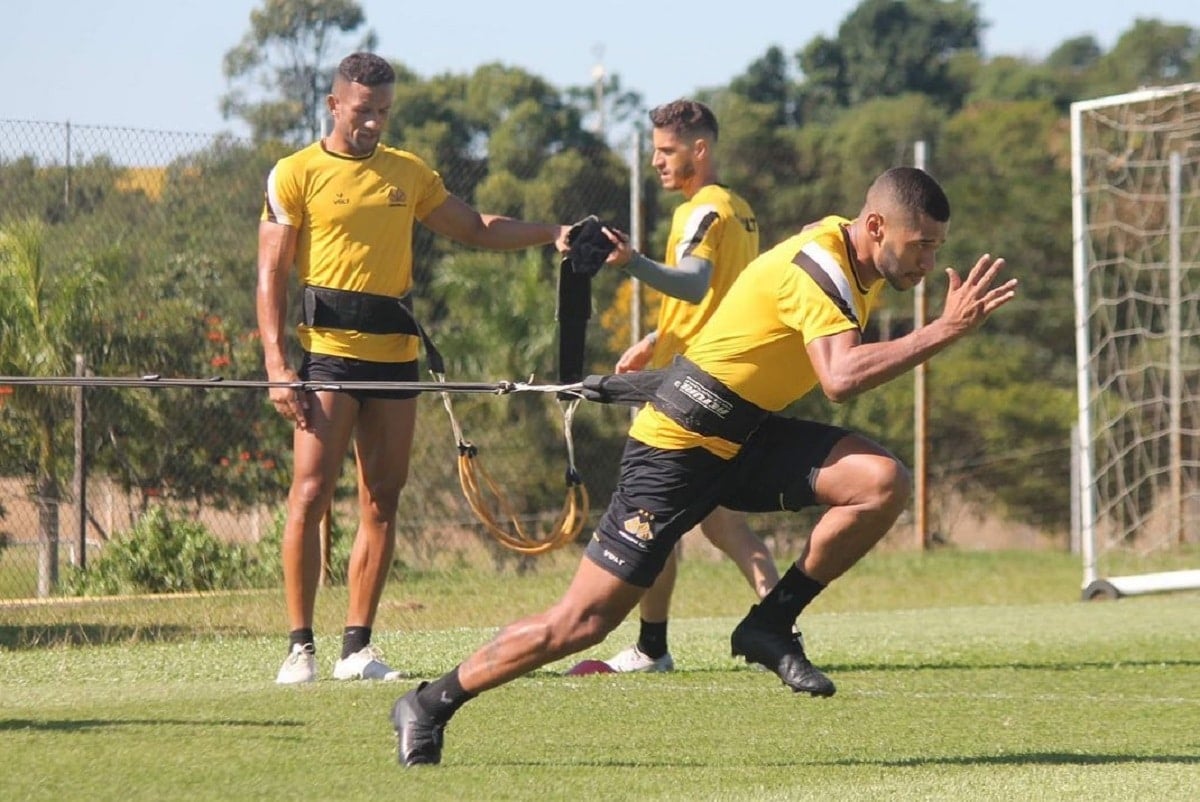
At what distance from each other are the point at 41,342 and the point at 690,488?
232 inches

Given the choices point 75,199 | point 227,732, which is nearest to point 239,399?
point 75,199

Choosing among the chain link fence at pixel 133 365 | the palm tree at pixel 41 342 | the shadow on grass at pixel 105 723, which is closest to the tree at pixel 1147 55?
the chain link fence at pixel 133 365

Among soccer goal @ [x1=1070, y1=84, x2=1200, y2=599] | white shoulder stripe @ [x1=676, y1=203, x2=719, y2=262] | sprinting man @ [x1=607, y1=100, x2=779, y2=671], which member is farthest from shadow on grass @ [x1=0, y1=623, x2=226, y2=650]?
soccer goal @ [x1=1070, y1=84, x2=1200, y2=599]

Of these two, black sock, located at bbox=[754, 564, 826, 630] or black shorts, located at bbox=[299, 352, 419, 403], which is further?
black shorts, located at bbox=[299, 352, 419, 403]

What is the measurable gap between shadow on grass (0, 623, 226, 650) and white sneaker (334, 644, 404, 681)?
2.22 m

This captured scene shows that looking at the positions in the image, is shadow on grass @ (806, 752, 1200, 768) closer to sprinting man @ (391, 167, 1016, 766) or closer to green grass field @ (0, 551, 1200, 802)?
green grass field @ (0, 551, 1200, 802)

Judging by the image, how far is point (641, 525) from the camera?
17.9ft

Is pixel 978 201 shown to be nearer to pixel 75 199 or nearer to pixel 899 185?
pixel 75 199

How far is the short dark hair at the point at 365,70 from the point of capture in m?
7.50

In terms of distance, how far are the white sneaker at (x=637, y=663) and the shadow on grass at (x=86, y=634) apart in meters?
2.58

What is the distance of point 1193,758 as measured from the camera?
5.74m

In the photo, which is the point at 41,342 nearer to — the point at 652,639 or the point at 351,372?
the point at 351,372

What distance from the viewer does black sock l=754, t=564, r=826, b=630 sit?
5766mm

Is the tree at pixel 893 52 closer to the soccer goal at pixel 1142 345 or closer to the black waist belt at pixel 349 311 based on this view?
the soccer goal at pixel 1142 345
